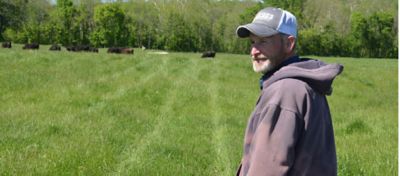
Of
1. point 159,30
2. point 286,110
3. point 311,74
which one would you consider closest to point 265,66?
point 311,74

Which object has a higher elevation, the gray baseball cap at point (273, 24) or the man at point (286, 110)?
the gray baseball cap at point (273, 24)

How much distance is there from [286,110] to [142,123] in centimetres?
866

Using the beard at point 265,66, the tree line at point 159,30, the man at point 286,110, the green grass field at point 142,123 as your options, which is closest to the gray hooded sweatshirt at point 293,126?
the man at point 286,110

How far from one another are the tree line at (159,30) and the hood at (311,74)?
9127cm

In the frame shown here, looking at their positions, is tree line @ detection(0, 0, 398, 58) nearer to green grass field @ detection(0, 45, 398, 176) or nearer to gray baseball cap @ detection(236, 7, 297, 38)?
green grass field @ detection(0, 45, 398, 176)

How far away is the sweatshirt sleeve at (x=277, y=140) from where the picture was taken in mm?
2863

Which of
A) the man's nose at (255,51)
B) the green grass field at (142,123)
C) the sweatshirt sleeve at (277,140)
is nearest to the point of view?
the sweatshirt sleeve at (277,140)

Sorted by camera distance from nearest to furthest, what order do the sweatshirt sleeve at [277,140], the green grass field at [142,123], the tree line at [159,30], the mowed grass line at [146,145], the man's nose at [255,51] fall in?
1. the sweatshirt sleeve at [277,140]
2. the man's nose at [255,51]
3. the mowed grass line at [146,145]
4. the green grass field at [142,123]
5. the tree line at [159,30]

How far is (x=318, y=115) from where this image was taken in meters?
2.98

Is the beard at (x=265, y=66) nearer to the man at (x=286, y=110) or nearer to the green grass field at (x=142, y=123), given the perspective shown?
the man at (x=286, y=110)

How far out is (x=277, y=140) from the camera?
2877 mm

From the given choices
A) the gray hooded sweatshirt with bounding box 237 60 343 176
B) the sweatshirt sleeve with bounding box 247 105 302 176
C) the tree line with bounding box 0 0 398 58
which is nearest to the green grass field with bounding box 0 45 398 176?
the gray hooded sweatshirt with bounding box 237 60 343 176

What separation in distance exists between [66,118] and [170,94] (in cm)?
563

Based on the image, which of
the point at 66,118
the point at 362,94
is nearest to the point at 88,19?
the point at 362,94
